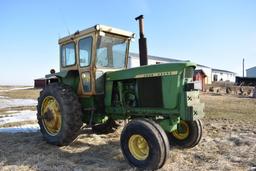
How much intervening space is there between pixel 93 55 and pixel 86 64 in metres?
0.34

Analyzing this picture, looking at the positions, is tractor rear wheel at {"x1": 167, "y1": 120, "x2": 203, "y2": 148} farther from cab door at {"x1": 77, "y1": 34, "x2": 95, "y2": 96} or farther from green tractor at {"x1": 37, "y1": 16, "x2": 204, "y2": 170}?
cab door at {"x1": 77, "y1": 34, "x2": 95, "y2": 96}

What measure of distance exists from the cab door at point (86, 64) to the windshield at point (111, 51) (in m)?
0.19

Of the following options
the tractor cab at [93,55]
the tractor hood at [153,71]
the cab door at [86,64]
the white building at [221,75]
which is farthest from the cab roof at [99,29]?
the white building at [221,75]

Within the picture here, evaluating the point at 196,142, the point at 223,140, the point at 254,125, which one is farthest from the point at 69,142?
the point at 254,125

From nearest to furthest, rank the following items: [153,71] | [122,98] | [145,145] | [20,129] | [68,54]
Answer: [145,145]
[153,71]
[122,98]
[68,54]
[20,129]

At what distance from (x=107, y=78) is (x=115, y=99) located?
531mm

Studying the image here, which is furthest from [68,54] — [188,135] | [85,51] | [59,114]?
[188,135]

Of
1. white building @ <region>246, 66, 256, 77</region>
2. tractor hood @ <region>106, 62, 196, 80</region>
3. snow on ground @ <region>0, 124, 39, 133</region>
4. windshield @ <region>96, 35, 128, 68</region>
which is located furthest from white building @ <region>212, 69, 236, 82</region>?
tractor hood @ <region>106, 62, 196, 80</region>

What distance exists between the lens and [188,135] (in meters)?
7.27

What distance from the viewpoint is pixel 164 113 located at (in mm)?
6402

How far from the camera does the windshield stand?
748cm

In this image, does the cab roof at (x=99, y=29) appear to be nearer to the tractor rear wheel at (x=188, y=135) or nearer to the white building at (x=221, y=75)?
the tractor rear wheel at (x=188, y=135)

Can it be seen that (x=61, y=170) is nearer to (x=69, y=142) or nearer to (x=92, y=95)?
(x=69, y=142)

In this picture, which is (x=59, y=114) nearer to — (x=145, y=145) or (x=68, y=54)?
(x=68, y=54)
